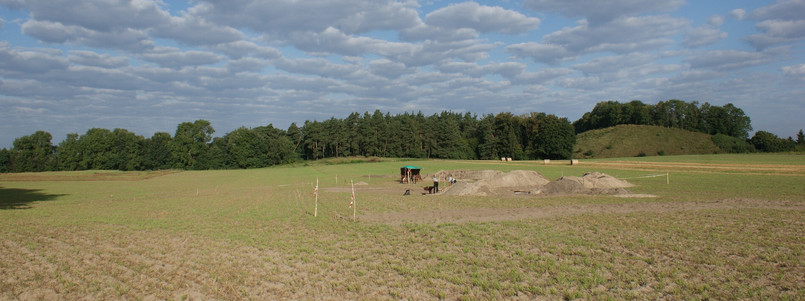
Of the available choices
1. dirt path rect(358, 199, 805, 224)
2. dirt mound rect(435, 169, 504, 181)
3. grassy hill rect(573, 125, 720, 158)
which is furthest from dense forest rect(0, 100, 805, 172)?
dirt path rect(358, 199, 805, 224)

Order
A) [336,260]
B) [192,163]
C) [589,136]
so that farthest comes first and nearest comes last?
[589,136], [192,163], [336,260]

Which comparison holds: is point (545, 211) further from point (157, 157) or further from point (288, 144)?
point (157, 157)

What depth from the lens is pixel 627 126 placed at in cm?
12075

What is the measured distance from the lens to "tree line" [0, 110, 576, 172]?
9231cm

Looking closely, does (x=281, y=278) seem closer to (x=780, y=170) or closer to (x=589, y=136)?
(x=780, y=170)

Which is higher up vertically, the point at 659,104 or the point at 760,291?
the point at 659,104

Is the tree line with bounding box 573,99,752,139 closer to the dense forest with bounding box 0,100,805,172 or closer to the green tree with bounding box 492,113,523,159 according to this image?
the dense forest with bounding box 0,100,805,172

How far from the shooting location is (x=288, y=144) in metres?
103

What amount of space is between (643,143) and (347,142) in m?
75.2

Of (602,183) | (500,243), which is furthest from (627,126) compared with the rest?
(500,243)

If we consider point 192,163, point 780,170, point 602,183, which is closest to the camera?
point 602,183

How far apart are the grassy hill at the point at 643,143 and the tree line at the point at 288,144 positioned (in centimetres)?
1155

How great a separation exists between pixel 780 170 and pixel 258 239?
177 feet

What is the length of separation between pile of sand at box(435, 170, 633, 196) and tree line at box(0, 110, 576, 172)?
214 feet
